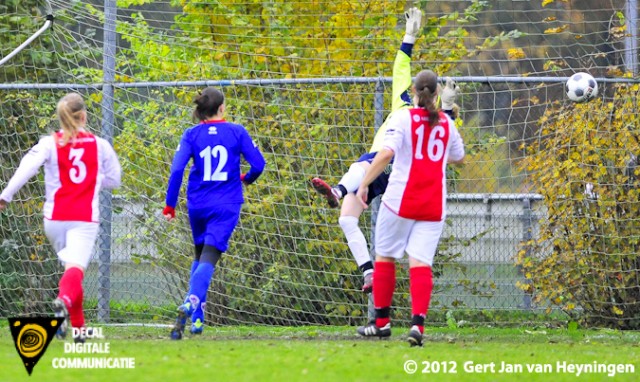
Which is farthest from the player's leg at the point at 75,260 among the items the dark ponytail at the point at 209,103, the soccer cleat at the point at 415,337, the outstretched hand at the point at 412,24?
the outstretched hand at the point at 412,24

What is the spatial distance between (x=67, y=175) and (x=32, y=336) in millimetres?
1049

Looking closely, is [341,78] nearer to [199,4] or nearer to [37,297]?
[199,4]

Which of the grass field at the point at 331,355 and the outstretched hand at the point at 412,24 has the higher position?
the outstretched hand at the point at 412,24

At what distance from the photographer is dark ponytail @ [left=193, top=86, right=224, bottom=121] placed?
308 inches

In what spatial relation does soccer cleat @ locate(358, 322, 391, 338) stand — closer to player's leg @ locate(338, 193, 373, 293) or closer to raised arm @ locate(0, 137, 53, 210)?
player's leg @ locate(338, 193, 373, 293)

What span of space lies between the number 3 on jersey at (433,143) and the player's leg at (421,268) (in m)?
0.45

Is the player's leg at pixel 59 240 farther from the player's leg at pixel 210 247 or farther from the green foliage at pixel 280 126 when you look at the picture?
the green foliage at pixel 280 126

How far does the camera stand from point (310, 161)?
1005 centimetres

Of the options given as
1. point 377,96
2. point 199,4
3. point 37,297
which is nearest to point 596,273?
point 377,96

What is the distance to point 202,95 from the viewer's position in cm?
786

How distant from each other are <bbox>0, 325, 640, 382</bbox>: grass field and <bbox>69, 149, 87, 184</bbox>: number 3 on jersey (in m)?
1.06

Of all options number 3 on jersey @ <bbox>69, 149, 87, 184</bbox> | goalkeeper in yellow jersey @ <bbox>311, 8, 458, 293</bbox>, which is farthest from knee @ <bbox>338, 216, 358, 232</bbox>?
number 3 on jersey @ <bbox>69, 149, 87, 184</bbox>

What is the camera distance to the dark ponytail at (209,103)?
308 inches

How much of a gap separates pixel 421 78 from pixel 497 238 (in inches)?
127
